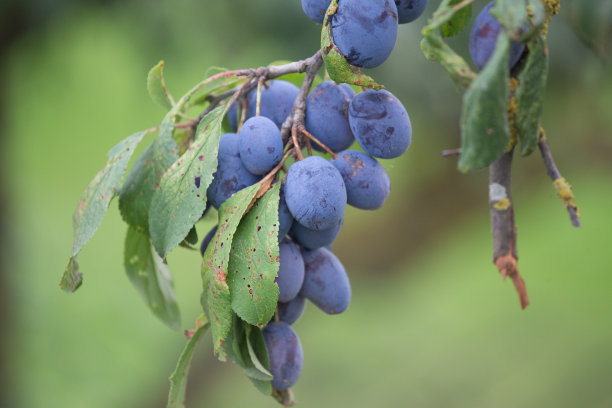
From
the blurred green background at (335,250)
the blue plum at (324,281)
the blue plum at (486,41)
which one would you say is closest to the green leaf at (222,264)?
the blue plum at (324,281)

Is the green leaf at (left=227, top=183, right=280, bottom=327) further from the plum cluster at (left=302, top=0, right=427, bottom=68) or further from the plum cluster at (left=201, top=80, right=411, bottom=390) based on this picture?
the plum cluster at (left=302, top=0, right=427, bottom=68)

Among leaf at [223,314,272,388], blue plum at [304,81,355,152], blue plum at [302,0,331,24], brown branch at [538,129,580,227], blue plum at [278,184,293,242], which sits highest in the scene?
blue plum at [302,0,331,24]

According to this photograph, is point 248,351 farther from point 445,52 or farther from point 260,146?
point 445,52

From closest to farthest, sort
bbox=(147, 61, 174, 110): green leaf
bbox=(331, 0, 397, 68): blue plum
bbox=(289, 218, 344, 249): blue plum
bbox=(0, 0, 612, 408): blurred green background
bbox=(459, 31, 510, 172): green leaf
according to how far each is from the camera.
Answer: bbox=(459, 31, 510, 172): green leaf → bbox=(331, 0, 397, 68): blue plum → bbox=(289, 218, 344, 249): blue plum → bbox=(147, 61, 174, 110): green leaf → bbox=(0, 0, 612, 408): blurred green background

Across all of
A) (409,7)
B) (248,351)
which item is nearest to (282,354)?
(248,351)

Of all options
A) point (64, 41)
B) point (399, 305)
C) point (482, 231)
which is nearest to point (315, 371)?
point (399, 305)

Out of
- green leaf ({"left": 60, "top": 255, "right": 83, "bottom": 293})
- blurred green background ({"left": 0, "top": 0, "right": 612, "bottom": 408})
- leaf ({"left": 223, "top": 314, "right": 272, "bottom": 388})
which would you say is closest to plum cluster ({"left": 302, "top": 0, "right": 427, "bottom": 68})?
leaf ({"left": 223, "top": 314, "right": 272, "bottom": 388})
